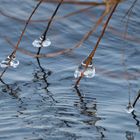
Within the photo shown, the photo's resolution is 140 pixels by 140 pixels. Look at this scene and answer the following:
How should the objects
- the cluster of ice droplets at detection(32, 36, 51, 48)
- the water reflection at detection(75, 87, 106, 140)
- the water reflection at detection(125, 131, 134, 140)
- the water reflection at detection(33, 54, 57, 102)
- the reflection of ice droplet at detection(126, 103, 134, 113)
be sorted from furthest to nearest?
the cluster of ice droplets at detection(32, 36, 51, 48) → the water reflection at detection(33, 54, 57, 102) → the reflection of ice droplet at detection(126, 103, 134, 113) → the water reflection at detection(75, 87, 106, 140) → the water reflection at detection(125, 131, 134, 140)

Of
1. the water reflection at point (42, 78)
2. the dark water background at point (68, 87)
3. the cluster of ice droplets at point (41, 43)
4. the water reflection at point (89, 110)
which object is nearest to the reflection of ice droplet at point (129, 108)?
the dark water background at point (68, 87)

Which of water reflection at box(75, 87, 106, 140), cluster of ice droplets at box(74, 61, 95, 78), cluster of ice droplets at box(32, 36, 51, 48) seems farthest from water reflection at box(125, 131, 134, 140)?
cluster of ice droplets at box(32, 36, 51, 48)

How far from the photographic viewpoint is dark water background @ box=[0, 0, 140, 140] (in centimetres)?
325

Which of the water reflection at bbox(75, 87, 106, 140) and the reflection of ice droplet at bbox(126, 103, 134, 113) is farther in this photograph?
the reflection of ice droplet at bbox(126, 103, 134, 113)

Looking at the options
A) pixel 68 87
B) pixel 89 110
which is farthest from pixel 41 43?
pixel 89 110

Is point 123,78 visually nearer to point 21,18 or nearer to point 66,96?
point 66,96

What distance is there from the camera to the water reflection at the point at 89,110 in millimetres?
3292

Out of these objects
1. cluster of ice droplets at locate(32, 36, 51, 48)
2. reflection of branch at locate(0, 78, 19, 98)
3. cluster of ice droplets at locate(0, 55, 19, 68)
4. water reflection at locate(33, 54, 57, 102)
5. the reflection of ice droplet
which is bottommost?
the reflection of ice droplet

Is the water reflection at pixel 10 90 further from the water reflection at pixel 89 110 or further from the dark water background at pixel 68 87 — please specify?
the water reflection at pixel 89 110

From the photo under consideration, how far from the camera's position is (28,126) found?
3.26 m

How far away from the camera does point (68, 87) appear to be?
3.98 m

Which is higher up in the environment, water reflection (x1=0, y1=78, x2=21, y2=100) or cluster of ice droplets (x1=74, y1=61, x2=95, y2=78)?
cluster of ice droplets (x1=74, y1=61, x2=95, y2=78)

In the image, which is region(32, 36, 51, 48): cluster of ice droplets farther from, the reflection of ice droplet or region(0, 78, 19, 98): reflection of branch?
the reflection of ice droplet

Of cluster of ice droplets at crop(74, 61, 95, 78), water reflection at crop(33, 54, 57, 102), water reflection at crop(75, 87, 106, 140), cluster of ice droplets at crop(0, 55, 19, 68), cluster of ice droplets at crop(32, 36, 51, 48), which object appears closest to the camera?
water reflection at crop(75, 87, 106, 140)
